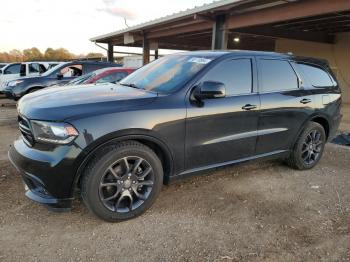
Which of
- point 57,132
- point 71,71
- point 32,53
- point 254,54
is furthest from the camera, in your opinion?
point 32,53

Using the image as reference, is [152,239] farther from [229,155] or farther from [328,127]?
[328,127]

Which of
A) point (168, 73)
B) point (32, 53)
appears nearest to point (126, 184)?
point (168, 73)

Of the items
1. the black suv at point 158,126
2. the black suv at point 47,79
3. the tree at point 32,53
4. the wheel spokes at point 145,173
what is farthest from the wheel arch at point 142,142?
the tree at point 32,53

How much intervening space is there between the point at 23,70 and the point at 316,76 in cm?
1320

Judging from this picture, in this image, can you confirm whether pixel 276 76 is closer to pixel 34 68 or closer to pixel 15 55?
pixel 34 68

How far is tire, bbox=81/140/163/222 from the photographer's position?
300cm

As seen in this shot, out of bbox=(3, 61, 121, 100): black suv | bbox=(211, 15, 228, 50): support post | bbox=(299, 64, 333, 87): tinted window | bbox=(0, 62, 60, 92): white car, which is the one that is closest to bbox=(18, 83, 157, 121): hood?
bbox=(299, 64, 333, 87): tinted window

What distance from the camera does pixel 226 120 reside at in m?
3.74

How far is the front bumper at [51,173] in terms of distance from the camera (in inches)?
112

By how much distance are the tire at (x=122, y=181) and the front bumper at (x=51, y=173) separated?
6.2 inches

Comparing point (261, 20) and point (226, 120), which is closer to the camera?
point (226, 120)

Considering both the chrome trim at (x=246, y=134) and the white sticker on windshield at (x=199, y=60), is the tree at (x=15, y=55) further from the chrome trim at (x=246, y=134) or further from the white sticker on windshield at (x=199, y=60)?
the chrome trim at (x=246, y=134)

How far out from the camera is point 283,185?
4395mm

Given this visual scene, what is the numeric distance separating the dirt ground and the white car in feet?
36.1
